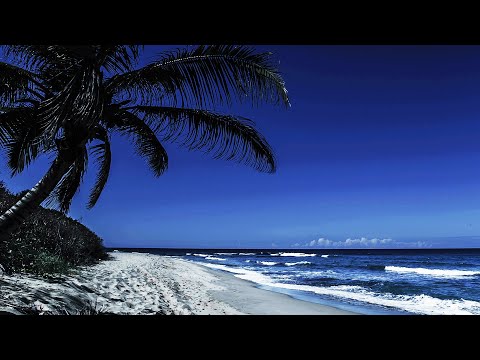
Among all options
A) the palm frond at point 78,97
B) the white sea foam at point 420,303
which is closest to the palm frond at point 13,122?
the palm frond at point 78,97

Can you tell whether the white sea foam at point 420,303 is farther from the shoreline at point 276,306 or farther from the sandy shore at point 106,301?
the sandy shore at point 106,301

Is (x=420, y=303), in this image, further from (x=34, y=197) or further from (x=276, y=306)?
(x=34, y=197)

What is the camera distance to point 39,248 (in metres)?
8.08

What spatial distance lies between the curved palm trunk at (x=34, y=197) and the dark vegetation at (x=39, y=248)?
2.37 ft

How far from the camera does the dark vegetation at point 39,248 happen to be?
6.50m

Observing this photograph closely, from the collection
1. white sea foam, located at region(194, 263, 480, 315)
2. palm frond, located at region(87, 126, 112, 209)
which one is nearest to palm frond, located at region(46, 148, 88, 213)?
palm frond, located at region(87, 126, 112, 209)

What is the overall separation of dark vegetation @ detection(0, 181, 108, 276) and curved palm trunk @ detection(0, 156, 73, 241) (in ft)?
2.37

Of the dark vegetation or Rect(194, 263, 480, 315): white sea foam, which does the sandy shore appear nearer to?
the dark vegetation
